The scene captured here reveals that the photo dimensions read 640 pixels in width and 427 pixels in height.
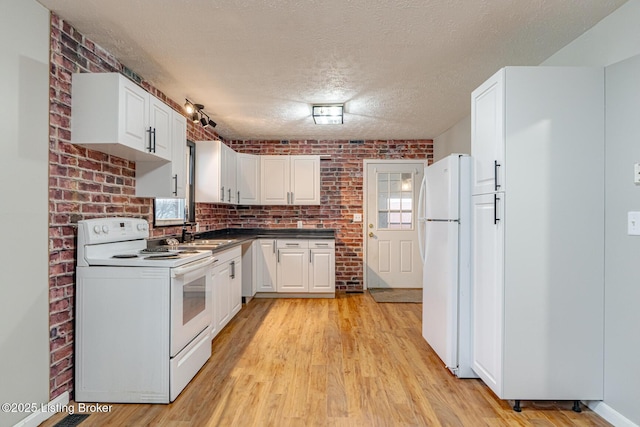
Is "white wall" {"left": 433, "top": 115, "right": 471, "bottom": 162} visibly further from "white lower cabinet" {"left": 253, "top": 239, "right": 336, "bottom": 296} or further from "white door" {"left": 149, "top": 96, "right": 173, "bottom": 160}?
"white door" {"left": 149, "top": 96, "right": 173, "bottom": 160}

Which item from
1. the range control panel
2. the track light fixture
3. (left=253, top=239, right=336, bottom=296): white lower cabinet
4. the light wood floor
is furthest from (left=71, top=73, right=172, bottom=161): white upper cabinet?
(left=253, top=239, right=336, bottom=296): white lower cabinet

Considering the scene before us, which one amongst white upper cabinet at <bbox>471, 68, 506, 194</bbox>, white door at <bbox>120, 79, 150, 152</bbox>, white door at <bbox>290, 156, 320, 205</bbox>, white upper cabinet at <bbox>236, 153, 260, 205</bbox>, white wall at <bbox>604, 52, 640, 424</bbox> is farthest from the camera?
white door at <bbox>290, 156, 320, 205</bbox>

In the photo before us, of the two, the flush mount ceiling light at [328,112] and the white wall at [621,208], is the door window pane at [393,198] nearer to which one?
the flush mount ceiling light at [328,112]

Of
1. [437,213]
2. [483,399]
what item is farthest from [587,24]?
[483,399]

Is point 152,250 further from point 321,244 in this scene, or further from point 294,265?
point 321,244

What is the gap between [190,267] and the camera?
2.37m

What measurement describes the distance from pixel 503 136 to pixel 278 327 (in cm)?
278

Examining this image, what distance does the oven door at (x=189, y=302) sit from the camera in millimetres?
2203

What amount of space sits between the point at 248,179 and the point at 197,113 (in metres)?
1.51

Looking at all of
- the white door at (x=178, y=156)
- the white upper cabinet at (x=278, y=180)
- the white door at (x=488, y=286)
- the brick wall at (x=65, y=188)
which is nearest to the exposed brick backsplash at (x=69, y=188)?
the brick wall at (x=65, y=188)

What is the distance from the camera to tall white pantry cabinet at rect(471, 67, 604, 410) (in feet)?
6.70

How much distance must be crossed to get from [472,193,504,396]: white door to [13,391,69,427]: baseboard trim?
2690 mm

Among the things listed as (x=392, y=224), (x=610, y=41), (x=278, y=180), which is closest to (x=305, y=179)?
(x=278, y=180)

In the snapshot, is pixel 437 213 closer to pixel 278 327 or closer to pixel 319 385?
pixel 319 385
